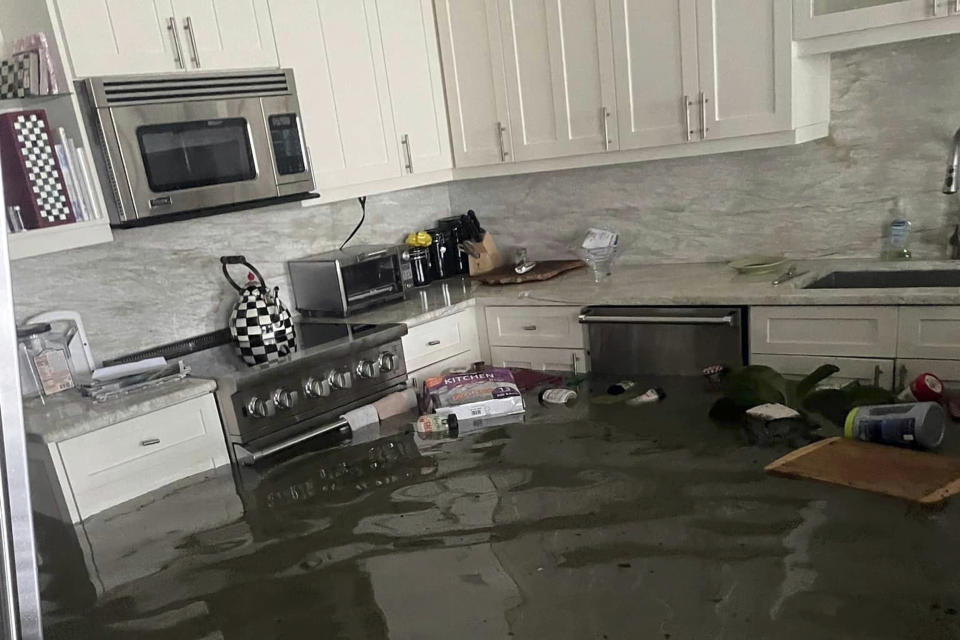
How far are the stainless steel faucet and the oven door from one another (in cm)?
229

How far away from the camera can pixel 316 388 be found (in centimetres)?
237

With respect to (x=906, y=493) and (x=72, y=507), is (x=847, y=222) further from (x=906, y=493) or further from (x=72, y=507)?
(x=72, y=507)

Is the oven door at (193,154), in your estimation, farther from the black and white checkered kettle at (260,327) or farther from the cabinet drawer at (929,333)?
the cabinet drawer at (929,333)

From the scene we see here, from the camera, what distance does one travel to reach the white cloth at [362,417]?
2.34 meters

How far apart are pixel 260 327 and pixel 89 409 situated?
660mm

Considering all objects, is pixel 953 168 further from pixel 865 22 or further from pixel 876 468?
pixel 876 468

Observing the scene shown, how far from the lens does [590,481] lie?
175 centimetres

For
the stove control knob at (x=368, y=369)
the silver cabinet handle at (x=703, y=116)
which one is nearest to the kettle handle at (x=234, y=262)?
the stove control knob at (x=368, y=369)

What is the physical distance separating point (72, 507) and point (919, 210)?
2.87m

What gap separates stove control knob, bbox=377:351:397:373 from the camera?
2.59 meters

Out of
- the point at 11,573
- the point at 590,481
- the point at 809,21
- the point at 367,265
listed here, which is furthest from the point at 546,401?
the point at 11,573

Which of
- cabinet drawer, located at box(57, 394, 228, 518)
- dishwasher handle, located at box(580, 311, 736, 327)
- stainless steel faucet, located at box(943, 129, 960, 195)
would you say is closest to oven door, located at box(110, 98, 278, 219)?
cabinet drawer, located at box(57, 394, 228, 518)

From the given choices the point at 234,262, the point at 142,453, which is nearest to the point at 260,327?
the point at 234,262

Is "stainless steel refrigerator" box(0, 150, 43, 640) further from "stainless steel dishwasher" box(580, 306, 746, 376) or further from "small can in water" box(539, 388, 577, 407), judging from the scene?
"stainless steel dishwasher" box(580, 306, 746, 376)
